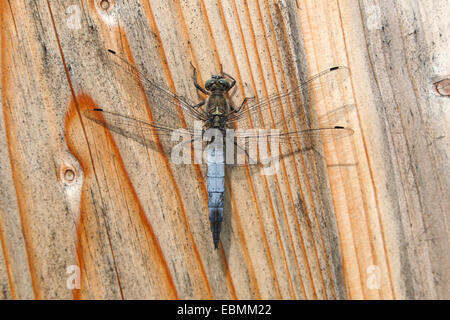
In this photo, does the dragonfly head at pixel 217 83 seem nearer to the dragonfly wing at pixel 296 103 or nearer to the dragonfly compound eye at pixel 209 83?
the dragonfly compound eye at pixel 209 83

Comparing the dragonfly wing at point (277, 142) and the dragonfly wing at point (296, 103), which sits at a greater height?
the dragonfly wing at point (296, 103)

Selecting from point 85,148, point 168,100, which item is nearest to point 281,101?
point 168,100

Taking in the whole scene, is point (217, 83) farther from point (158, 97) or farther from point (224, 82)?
point (158, 97)

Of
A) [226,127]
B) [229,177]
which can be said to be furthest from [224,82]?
[229,177]

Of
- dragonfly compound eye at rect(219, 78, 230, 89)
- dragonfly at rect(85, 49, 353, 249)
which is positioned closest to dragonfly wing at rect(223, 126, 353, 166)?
dragonfly at rect(85, 49, 353, 249)

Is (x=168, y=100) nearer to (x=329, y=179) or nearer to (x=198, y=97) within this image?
(x=198, y=97)

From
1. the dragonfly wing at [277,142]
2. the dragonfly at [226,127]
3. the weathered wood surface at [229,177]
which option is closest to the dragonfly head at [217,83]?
the dragonfly at [226,127]
